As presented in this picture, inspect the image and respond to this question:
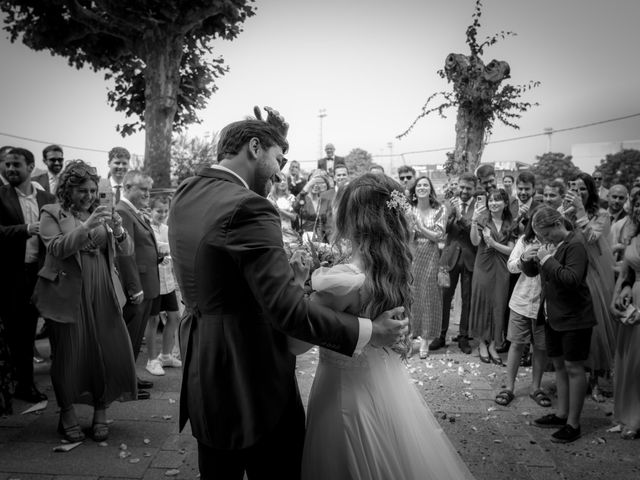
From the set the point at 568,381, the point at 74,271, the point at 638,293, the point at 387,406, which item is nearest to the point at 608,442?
the point at 568,381

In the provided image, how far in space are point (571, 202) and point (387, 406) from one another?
3.67 m

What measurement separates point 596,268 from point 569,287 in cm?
122

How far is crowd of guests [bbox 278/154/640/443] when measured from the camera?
387 centimetres

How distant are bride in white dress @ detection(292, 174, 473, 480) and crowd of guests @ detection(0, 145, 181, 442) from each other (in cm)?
208

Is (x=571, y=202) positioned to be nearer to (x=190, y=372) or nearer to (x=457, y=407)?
(x=457, y=407)

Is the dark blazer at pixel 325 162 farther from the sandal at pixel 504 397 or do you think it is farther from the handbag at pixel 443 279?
the sandal at pixel 504 397

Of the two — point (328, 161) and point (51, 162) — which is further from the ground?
point (328, 161)

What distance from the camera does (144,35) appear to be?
40.7 ft

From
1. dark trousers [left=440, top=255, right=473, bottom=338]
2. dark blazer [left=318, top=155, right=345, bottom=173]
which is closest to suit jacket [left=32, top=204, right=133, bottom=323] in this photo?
dark trousers [left=440, top=255, right=473, bottom=338]

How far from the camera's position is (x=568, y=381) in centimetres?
401

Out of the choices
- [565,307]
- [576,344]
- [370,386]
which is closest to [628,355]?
[576,344]

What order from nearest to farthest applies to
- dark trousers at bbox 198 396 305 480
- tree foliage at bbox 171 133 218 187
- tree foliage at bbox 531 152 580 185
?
1. dark trousers at bbox 198 396 305 480
2. tree foliage at bbox 171 133 218 187
3. tree foliage at bbox 531 152 580 185

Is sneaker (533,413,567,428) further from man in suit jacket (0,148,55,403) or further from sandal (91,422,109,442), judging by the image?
man in suit jacket (0,148,55,403)

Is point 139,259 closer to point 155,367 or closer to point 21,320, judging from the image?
point 21,320
